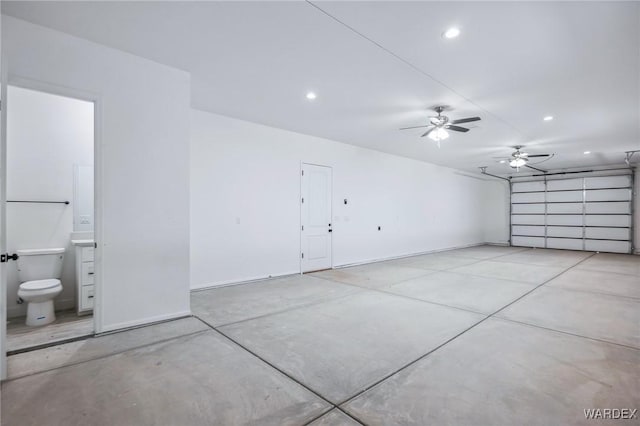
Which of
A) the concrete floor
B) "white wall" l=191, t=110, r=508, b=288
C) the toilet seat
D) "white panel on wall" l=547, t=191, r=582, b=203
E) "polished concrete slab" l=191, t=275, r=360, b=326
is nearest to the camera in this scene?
the concrete floor

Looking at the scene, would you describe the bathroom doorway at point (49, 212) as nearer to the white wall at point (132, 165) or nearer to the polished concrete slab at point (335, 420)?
the white wall at point (132, 165)

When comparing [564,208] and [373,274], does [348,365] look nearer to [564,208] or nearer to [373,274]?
[373,274]

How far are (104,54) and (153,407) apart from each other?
3350 mm

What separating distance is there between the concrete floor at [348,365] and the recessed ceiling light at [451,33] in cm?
295

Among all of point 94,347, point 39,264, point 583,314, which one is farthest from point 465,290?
point 39,264

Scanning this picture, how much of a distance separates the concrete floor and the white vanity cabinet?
997mm

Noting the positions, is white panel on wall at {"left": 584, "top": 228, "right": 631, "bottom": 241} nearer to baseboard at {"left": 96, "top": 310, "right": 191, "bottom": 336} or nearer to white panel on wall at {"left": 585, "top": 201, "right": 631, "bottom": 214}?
white panel on wall at {"left": 585, "top": 201, "right": 631, "bottom": 214}

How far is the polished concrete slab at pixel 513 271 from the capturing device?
19.0 ft

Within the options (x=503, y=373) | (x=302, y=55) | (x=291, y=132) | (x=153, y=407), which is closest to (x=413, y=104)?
(x=302, y=55)

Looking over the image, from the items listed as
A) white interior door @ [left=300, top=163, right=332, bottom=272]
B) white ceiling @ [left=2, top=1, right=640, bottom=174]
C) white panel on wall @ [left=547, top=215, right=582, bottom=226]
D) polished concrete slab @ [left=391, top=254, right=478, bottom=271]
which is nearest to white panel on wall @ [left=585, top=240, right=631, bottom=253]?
→ white panel on wall @ [left=547, top=215, right=582, bottom=226]

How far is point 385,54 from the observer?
3.20 meters

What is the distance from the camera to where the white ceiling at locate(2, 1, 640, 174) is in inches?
99.8

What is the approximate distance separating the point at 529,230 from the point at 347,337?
11.4 meters

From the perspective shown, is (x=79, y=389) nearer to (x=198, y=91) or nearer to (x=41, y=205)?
(x=41, y=205)
